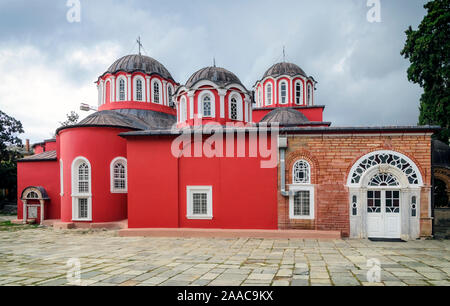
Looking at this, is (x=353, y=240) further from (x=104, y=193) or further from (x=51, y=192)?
(x=51, y=192)

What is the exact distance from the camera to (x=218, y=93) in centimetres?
1397

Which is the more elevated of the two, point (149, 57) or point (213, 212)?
point (149, 57)

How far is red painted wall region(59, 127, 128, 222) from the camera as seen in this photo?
43.2 feet

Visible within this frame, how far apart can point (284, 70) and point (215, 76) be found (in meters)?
8.37

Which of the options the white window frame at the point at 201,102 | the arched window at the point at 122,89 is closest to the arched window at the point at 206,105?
the white window frame at the point at 201,102

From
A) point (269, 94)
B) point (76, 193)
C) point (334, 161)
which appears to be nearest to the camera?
point (334, 161)

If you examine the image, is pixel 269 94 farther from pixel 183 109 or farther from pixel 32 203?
pixel 32 203

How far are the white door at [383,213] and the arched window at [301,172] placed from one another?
2293 millimetres

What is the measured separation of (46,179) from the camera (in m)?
16.0

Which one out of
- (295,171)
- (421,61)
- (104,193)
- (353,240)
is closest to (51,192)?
(104,193)

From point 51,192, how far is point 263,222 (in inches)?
504

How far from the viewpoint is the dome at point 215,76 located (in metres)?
14.6

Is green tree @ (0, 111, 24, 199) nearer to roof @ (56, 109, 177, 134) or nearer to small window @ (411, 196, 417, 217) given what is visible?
roof @ (56, 109, 177, 134)

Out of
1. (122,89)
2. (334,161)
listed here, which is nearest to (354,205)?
(334,161)
